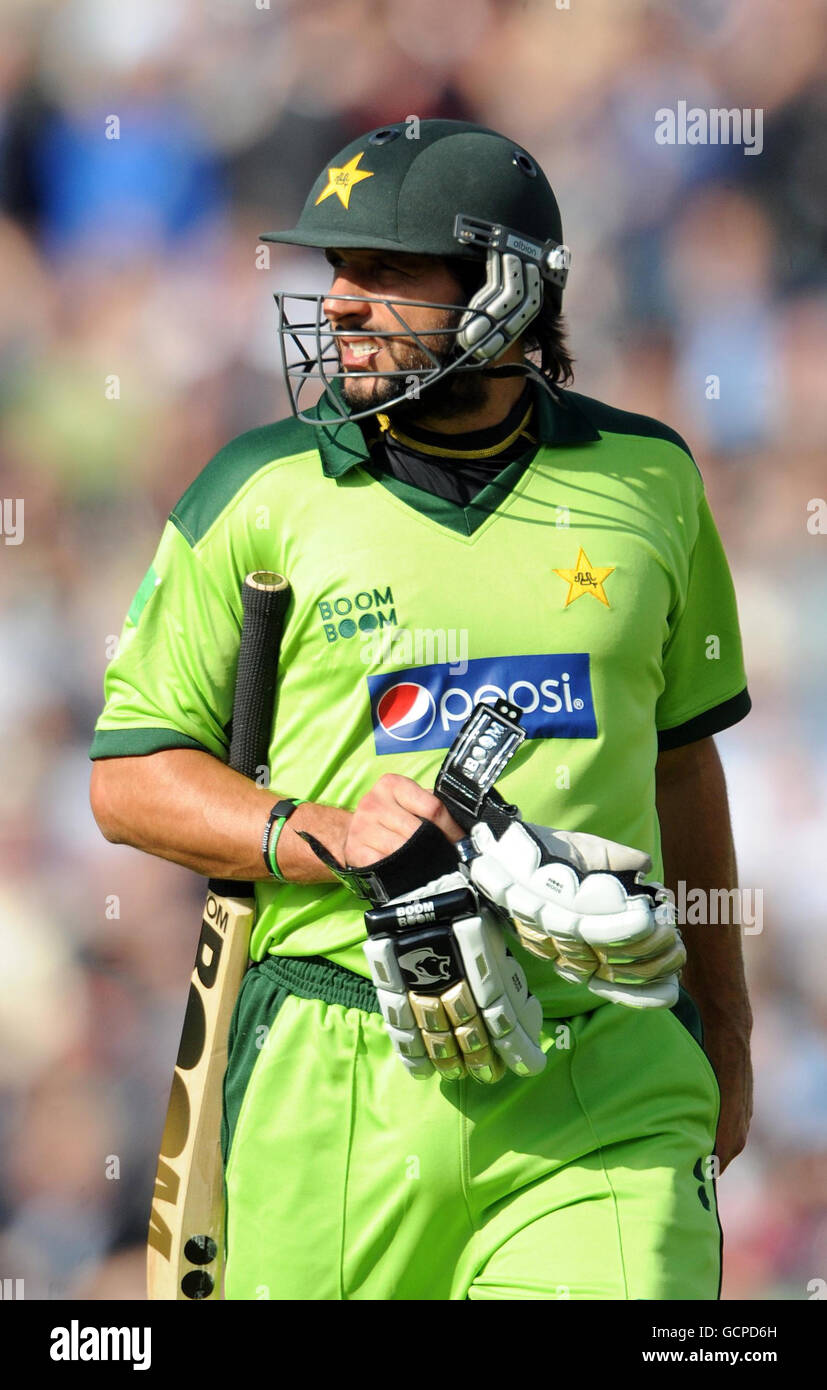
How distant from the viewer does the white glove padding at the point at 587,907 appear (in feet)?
5.91

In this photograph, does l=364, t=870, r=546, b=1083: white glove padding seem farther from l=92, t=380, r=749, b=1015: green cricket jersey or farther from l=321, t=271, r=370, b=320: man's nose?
l=321, t=271, r=370, b=320: man's nose

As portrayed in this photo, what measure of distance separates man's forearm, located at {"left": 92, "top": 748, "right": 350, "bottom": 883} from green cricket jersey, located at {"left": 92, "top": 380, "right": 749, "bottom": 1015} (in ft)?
0.11

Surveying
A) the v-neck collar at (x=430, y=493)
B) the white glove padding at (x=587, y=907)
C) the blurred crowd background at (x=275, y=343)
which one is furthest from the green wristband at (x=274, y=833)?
the blurred crowd background at (x=275, y=343)

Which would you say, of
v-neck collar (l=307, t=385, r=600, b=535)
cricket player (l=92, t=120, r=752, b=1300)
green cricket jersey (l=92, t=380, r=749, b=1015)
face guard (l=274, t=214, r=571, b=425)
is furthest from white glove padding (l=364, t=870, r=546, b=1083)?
face guard (l=274, t=214, r=571, b=425)

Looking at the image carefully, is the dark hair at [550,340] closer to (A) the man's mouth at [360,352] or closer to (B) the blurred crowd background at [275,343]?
(A) the man's mouth at [360,352]

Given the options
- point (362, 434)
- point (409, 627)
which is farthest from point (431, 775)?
point (362, 434)

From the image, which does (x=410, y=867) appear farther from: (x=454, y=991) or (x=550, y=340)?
(x=550, y=340)

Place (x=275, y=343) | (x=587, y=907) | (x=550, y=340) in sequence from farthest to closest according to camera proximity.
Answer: (x=275, y=343)
(x=550, y=340)
(x=587, y=907)

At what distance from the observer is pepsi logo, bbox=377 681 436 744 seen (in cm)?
206

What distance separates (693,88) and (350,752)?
91.0 inches

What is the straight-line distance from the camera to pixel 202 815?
2104 millimetres

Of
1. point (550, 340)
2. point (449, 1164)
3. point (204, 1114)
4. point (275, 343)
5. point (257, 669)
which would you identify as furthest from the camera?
point (275, 343)

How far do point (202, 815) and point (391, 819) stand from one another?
32 centimetres

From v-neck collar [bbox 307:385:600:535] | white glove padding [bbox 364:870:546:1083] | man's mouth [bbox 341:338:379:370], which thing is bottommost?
white glove padding [bbox 364:870:546:1083]
